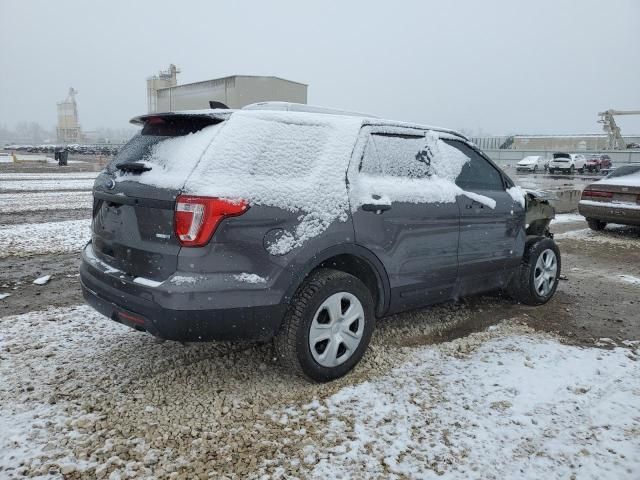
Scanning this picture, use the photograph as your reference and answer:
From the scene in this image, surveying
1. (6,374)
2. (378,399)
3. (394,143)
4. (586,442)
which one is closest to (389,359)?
(378,399)

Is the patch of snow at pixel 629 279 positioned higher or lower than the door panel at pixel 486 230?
lower

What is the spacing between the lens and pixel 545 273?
511 centimetres

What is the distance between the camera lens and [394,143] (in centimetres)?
372

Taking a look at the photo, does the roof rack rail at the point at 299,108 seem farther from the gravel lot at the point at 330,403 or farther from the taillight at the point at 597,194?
the taillight at the point at 597,194

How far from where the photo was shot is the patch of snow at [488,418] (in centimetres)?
250

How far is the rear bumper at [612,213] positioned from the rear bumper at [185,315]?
843 centimetres

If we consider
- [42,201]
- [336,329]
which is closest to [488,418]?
[336,329]

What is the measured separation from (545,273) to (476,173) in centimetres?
151

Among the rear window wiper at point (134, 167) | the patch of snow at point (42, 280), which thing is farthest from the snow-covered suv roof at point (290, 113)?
the patch of snow at point (42, 280)

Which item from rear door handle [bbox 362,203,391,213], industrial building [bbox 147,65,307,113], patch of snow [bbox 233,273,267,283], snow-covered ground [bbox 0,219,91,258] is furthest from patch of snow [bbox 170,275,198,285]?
industrial building [bbox 147,65,307,113]

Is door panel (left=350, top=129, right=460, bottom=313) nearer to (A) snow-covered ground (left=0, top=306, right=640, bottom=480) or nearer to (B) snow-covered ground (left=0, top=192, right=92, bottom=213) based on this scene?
(A) snow-covered ground (left=0, top=306, right=640, bottom=480)

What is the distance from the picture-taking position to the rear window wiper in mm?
3051

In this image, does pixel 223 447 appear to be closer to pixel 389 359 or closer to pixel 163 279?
pixel 163 279

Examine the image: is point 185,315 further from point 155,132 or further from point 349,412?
point 155,132
